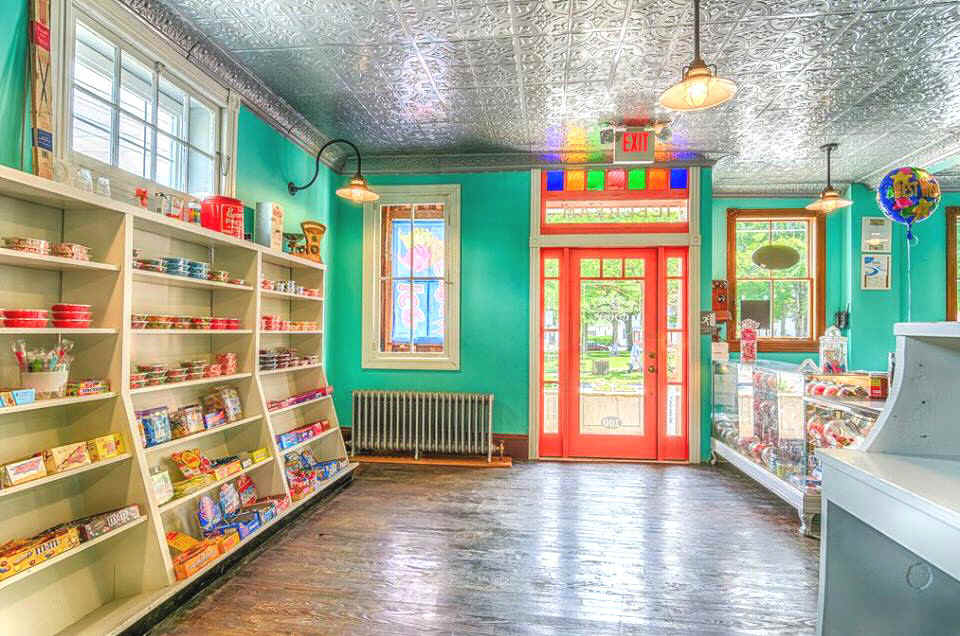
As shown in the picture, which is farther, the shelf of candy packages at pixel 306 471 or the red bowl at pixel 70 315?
the shelf of candy packages at pixel 306 471

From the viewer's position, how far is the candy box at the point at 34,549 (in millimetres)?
1782

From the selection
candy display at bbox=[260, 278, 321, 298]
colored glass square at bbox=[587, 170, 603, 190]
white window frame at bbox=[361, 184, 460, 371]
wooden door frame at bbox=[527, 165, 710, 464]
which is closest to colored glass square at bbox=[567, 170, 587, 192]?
colored glass square at bbox=[587, 170, 603, 190]

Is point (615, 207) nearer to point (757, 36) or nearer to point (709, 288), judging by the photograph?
point (709, 288)

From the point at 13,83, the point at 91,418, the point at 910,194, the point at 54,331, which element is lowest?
the point at 91,418

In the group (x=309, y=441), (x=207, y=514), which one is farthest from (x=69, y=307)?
(x=309, y=441)

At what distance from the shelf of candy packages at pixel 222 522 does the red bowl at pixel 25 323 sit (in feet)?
4.11

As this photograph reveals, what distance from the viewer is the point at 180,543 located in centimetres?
252

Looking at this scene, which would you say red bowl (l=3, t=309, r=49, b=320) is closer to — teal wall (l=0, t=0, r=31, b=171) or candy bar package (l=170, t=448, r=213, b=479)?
teal wall (l=0, t=0, r=31, b=171)

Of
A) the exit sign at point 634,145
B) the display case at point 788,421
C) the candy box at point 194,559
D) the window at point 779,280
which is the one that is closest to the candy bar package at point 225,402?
the candy box at point 194,559

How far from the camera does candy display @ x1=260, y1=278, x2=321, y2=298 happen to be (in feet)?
11.3

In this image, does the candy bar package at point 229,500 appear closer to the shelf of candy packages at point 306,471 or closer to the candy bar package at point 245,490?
the candy bar package at point 245,490

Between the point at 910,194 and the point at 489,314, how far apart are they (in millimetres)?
3449

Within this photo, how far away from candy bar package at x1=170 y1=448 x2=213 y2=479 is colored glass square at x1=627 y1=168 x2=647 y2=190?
453cm

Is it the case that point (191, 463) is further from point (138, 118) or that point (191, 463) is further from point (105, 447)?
point (138, 118)
